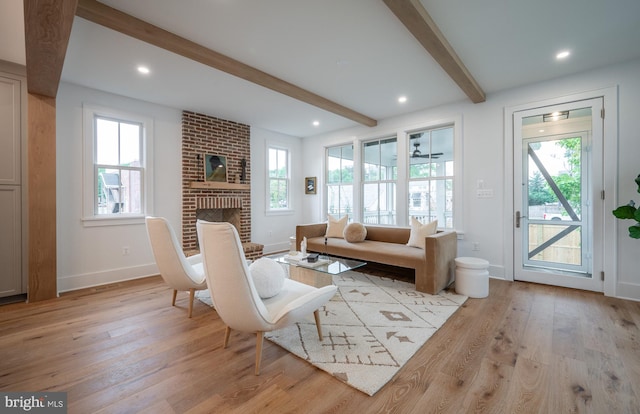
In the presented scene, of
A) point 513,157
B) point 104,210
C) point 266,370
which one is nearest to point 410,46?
point 513,157

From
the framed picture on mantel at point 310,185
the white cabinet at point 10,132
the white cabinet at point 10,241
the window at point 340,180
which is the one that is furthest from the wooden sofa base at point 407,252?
the white cabinet at point 10,132

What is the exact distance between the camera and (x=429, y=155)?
184 inches

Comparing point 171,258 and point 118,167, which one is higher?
point 118,167

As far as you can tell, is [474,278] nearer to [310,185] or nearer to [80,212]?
[310,185]

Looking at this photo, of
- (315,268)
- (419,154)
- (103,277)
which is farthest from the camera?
(419,154)

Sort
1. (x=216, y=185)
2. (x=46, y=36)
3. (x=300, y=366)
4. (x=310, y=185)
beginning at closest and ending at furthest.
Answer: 1. (x=300, y=366)
2. (x=46, y=36)
3. (x=216, y=185)
4. (x=310, y=185)

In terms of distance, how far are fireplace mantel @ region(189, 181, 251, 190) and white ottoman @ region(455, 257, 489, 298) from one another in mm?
3975

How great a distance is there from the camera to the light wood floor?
5.06 ft

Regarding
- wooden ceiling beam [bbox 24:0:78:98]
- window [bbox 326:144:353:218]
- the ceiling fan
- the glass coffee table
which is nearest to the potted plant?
the ceiling fan

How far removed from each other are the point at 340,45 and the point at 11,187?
4.12m

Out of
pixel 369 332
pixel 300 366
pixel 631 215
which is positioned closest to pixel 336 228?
pixel 369 332

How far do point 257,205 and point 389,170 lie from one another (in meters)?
2.83

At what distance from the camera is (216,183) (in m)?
4.91

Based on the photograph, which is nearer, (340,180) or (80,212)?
(80,212)
